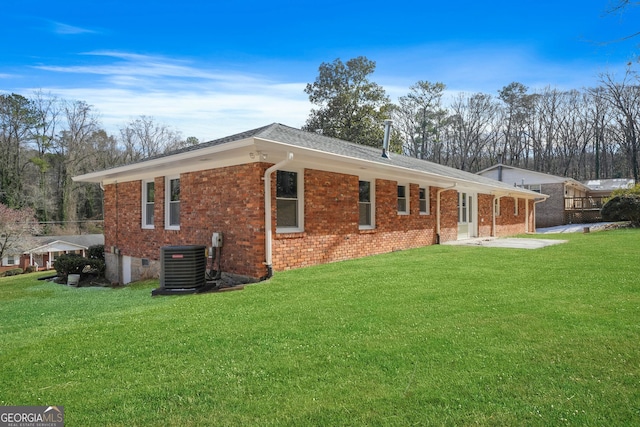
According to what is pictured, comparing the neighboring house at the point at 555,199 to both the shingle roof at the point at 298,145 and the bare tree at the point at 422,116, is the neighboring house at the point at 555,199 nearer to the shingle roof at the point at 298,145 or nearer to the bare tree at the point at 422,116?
the bare tree at the point at 422,116

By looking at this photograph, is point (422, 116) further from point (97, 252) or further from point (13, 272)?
point (13, 272)

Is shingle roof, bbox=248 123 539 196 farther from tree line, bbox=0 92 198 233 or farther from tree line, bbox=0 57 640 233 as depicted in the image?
tree line, bbox=0 92 198 233

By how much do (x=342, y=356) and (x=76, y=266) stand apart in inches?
500

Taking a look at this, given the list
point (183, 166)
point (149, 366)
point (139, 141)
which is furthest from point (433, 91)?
point (149, 366)

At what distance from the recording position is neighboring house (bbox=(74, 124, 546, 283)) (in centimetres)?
791

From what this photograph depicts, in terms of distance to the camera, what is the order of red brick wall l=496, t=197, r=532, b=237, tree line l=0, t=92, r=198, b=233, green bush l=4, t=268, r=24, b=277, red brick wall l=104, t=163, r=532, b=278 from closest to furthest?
red brick wall l=104, t=163, r=532, b=278 < red brick wall l=496, t=197, r=532, b=237 < green bush l=4, t=268, r=24, b=277 < tree line l=0, t=92, r=198, b=233

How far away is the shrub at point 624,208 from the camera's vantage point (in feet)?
66.7

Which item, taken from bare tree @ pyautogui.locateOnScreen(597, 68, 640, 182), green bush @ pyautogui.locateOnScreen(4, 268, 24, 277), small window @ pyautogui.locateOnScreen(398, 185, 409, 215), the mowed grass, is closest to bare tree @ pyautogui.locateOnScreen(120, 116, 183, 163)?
green bush @ pyautogui.locateOnScreen(4, 268, 24, 277)

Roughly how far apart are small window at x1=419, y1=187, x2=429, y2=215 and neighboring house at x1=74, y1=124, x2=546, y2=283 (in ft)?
0.18

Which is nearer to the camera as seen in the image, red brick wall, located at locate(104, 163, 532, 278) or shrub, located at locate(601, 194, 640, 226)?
red brick wall, located at locate(104, 163, 532, 278)

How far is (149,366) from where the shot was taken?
348cm

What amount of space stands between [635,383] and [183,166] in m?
9.20

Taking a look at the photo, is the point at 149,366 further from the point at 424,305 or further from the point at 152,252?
the point at 152,252

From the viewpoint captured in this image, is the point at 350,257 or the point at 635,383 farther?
the point at 350,257
